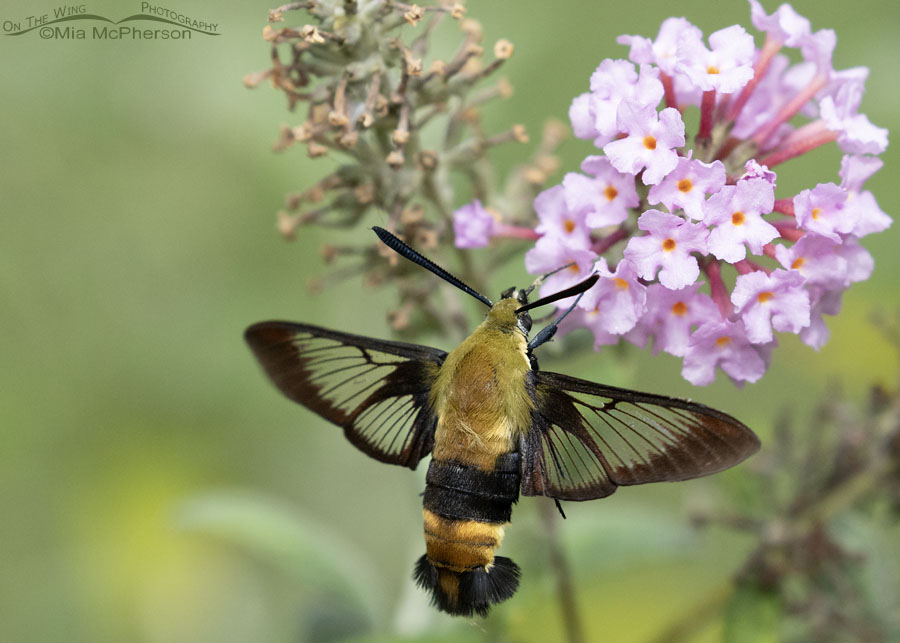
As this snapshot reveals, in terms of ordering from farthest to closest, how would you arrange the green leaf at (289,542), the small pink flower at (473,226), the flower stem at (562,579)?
the green leaf at (289,542)
the flower stem at (562,579)
the small pink flower at (473,226)

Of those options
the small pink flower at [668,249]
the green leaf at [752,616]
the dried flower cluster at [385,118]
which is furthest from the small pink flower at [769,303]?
the green leaf at [752,616]

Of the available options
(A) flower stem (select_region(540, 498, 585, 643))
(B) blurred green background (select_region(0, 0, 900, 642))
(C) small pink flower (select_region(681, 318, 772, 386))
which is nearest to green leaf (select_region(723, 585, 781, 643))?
(A) flower stem (select_region(540, 498, 585, 643))

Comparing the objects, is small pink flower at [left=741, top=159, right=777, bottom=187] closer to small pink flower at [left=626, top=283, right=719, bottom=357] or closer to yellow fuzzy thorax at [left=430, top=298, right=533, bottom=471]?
small pink flower at [left=626, top=283, right=719, bottom=357]

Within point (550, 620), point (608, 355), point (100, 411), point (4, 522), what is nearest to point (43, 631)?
point (4, 522)

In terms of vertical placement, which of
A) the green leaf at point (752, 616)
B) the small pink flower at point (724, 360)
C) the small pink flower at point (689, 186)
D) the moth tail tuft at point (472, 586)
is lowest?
the moth tail tuft at point (472, 586)

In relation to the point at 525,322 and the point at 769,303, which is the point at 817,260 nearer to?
the point at 769,303

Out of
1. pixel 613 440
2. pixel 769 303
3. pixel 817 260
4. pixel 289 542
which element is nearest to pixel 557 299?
pixel 613 440

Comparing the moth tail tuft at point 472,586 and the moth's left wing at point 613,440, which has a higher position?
the moth's left wing at point 613,440

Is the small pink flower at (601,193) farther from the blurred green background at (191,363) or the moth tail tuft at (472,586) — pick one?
the blurred green background at (191,363)
